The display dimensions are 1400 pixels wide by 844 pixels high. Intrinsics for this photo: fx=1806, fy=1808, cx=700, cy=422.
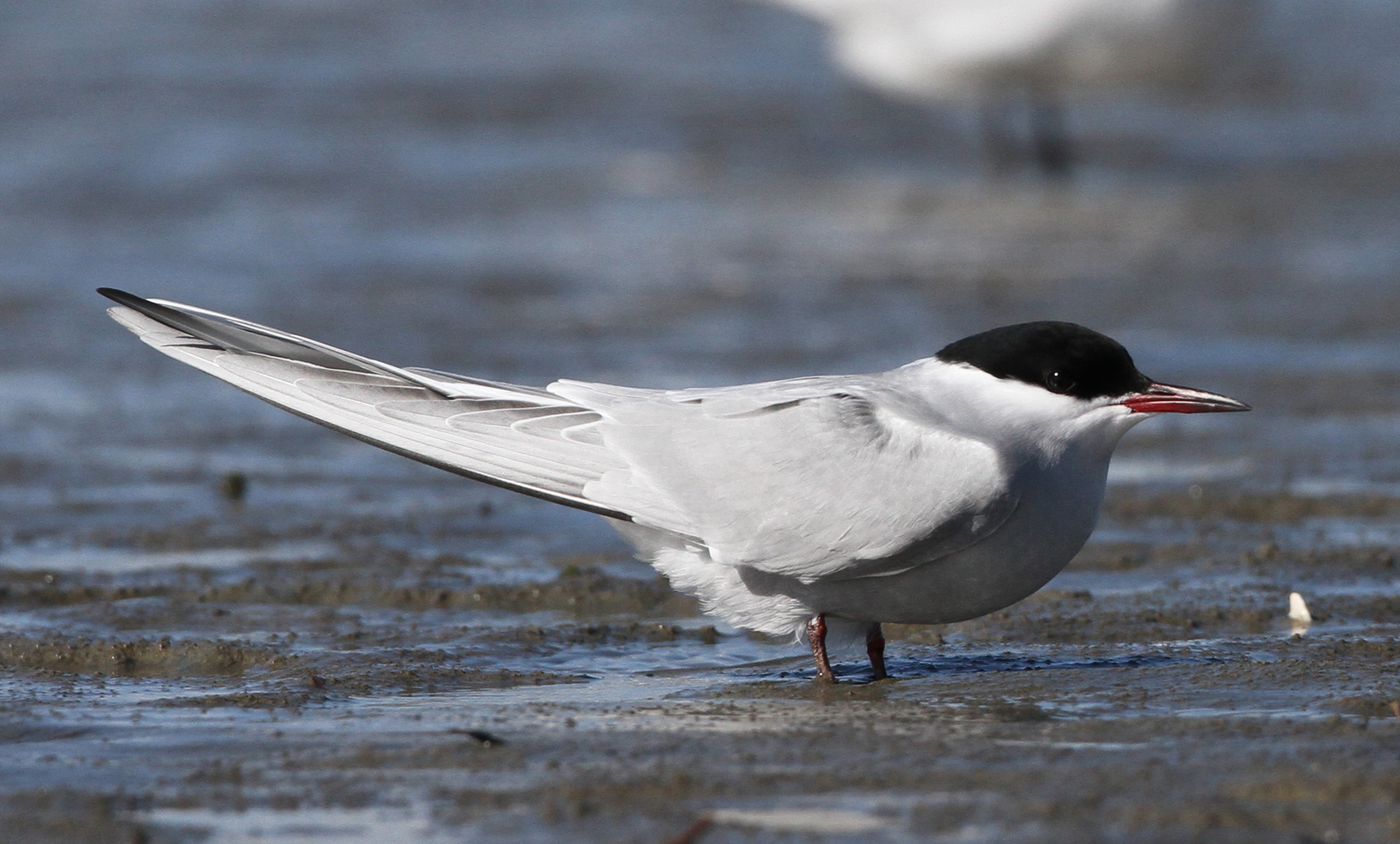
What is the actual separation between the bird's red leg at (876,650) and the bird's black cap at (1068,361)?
1.92 ft

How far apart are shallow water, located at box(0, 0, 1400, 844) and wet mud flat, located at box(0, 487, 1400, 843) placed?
0.01 meters

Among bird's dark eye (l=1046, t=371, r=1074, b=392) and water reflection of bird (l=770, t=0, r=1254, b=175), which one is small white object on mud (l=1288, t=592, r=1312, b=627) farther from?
water reflection of bird (l=770, t=0, r=1254, b=175)

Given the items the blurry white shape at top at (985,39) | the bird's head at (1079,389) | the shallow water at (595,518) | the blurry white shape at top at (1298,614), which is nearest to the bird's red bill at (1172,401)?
the bird's head at (1079,389)

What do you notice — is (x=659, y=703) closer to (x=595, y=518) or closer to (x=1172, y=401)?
(x=1172, y=401)

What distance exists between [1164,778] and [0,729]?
2004 millimetres

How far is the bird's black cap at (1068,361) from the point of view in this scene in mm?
3576

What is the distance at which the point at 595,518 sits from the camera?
5246 millimetres

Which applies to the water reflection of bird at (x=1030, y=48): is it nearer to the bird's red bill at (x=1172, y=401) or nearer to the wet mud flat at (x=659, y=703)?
the wet mud flat at (x=659, y=703)

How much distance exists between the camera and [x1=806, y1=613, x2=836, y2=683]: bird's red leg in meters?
3.67

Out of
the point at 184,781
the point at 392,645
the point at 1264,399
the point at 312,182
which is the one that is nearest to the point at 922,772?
the point at 184,781

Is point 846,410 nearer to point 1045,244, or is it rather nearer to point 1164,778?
point 1164,778

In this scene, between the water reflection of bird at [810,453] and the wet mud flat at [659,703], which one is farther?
the water reflection of bird at [810,453]

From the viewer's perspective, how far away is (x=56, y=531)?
16.0 feet

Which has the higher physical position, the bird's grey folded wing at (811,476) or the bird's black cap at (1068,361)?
the bird's black cap at (1068,361)
